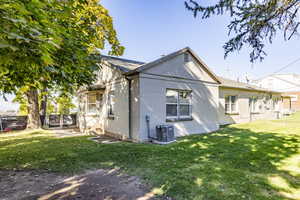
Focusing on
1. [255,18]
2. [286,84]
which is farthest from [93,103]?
[286,84]

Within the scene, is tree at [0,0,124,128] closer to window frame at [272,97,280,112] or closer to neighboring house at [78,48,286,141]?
neighboring house at [78,48,286,141]

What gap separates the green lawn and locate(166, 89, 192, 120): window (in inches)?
86.1

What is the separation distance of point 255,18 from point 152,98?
487cm

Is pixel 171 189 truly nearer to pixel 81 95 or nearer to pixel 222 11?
pixel 222 11

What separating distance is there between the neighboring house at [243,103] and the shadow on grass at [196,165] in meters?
7.08

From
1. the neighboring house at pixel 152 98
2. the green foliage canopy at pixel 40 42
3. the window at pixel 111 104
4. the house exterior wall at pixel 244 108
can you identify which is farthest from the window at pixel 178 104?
the house exterior wall at pixel 244 108

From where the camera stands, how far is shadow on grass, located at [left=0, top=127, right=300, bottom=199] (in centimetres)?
324

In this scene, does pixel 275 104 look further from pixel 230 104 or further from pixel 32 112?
pixel 32 112

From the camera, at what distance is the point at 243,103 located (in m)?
15.0

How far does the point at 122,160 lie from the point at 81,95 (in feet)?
27.0

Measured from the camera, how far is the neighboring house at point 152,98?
24.7 ft

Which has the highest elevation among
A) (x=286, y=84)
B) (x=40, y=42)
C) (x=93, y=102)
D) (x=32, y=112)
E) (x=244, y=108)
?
(x=286, y=84)

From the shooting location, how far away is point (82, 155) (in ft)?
18.8

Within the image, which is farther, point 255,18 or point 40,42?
point 255,18
